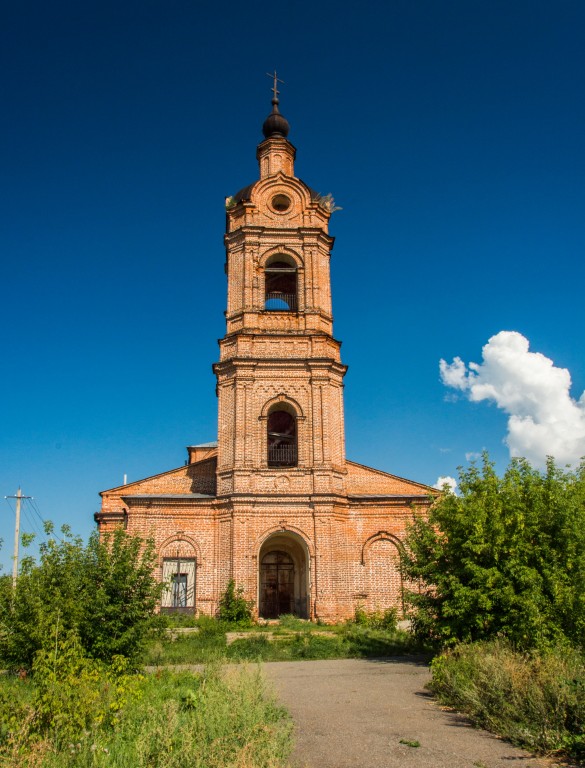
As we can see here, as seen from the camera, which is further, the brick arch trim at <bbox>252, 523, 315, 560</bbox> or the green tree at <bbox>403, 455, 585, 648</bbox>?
the brick arch trim at <bbox>252, 523, 315, 560</bbox>

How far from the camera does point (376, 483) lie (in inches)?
882

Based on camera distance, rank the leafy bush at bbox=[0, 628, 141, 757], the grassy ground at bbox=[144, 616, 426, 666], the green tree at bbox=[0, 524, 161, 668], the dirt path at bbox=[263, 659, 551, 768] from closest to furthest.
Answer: the leafy bush at bbox=[0, 628, 141, 757], the dirt path at bbox=[263, 659, 551, 768], the green tree at bbox=[0, 524, 161, 668], the grassy ground at bbox=[144, 616, 426, 666]

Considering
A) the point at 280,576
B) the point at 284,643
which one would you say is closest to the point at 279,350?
the point at 280,576

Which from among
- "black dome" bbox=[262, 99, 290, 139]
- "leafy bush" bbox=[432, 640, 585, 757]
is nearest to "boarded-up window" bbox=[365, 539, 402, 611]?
"leafy bush" bbox=[432, 640, 585, 757]

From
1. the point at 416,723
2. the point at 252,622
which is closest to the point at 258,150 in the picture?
the point at 252,622

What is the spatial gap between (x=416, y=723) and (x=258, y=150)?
22942 mm

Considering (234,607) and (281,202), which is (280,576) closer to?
(234,607)

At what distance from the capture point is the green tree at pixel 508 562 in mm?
11727

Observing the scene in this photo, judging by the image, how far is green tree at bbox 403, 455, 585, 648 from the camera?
11727 millimetres

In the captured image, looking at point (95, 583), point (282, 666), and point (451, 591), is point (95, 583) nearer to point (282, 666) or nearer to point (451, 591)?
point (282, 666)

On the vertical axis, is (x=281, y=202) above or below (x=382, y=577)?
above

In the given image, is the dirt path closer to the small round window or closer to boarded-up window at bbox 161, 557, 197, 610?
boarded-up window at bbox 161, 557, 197, 610

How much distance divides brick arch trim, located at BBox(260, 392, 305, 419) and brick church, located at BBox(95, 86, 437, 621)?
5 centimetres

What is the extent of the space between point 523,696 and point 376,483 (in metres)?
14.5
